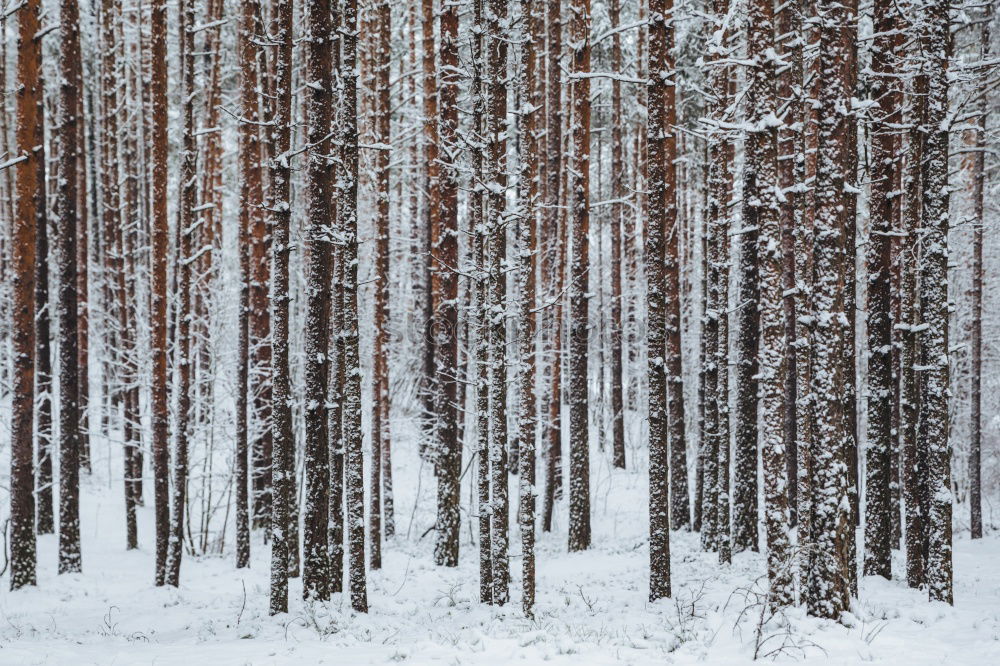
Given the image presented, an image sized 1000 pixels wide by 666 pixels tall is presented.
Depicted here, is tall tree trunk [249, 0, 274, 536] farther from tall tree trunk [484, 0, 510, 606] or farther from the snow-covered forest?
tall tree trunk [484, 0, 510, 606]

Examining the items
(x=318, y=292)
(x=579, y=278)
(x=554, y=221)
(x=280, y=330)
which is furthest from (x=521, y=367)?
(x=554, y=221)

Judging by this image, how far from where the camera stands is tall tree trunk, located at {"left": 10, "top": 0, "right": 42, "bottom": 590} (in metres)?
11.4

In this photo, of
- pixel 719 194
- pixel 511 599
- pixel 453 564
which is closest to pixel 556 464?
pixel 453 564

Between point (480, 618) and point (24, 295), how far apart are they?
9.07 m

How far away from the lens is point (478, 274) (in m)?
11.2

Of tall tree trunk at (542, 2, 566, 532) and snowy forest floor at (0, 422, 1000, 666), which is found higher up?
tall tree trunk at (542, 2, 566, 532)

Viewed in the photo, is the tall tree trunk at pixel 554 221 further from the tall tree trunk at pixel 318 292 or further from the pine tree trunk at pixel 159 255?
the pine tree trunk at pixel 159 255

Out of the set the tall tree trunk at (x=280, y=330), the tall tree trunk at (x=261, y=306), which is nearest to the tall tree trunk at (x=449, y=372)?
the tall tree trunk at (x=261, y=306)

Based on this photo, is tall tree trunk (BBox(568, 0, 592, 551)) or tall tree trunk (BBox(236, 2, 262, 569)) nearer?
tall tree trunk (BBox(236, 2, 262, 569))

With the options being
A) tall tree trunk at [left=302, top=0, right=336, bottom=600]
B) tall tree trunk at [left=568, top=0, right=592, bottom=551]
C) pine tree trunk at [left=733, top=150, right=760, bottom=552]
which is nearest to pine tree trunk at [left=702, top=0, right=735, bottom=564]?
pine tree trunk at [left=733, top=150, right=760, bottom=552]

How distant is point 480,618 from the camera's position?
10094 mm

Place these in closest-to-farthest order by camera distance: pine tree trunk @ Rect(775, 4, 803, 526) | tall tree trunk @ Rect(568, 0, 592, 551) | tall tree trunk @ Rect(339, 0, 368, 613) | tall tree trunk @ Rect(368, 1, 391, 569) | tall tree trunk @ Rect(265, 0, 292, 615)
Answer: tall tree trunk @ Rect(265, 0, 292, 615) → tall tree trunk @ Rect(339, 0, 368, 613) → pine tree trunk @ Rect(775, 4, 803, 526) → tall tree trunk @ Rect(568, 0, 592, 551) → tall tree trunk @ Rect(368, 1, 391, 569)

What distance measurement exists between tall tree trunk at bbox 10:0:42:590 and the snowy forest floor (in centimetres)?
153

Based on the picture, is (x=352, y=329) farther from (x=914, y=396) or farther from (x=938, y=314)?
(x=914, y=396)
